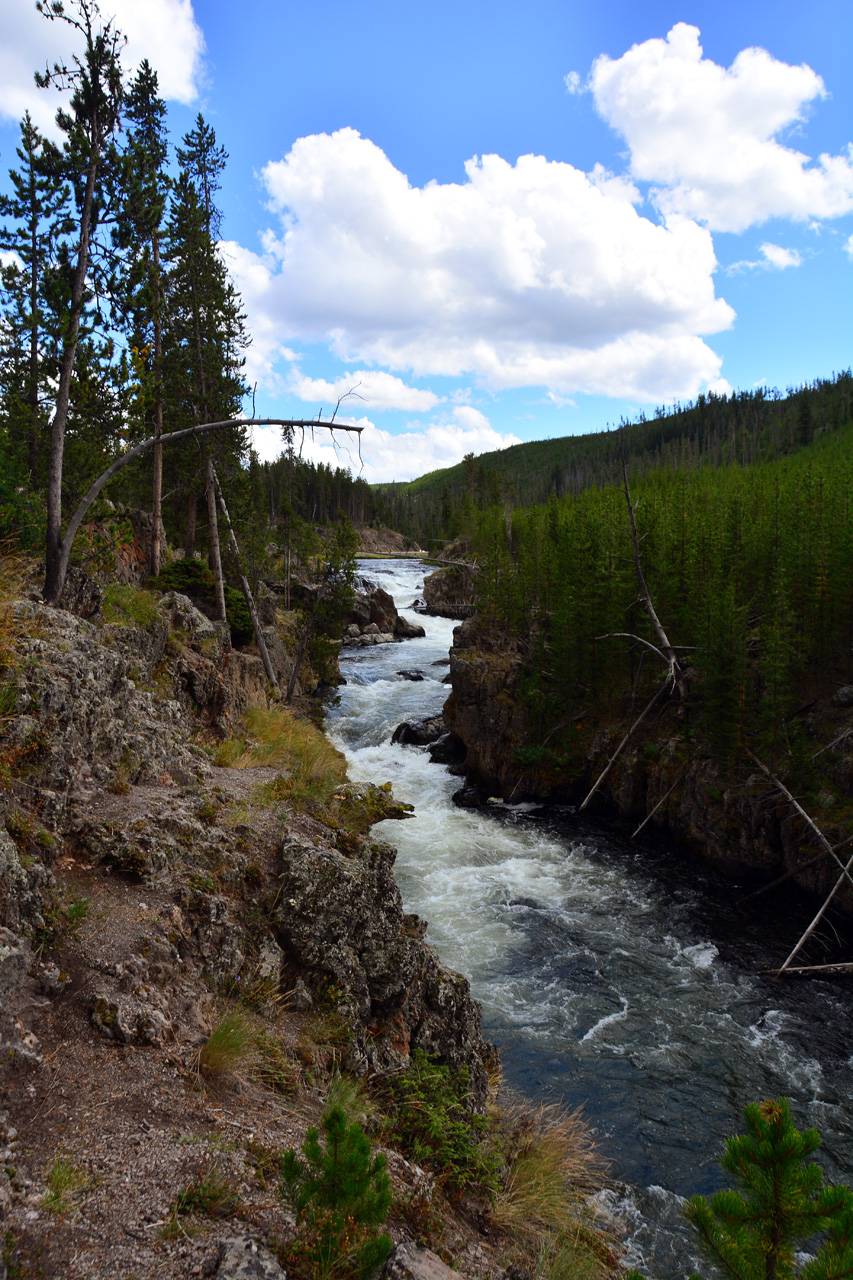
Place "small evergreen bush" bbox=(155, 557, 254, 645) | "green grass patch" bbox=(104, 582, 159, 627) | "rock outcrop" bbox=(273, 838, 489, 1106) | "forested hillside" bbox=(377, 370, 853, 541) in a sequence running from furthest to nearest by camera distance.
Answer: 1. "forested hillside" bbox=(377, 370, 853, 541)
2. "small evergreen bush" bbox=(155, 557, 254, 645)
3. "green grass patch" bbox=(104, 582, 159, 627)
4. "rock outcrop" bbox=(273, 838, 489, 1106)

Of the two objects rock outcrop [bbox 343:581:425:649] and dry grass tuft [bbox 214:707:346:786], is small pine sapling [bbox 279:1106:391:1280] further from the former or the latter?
rock outcrop [bbox 343:581:425:649]

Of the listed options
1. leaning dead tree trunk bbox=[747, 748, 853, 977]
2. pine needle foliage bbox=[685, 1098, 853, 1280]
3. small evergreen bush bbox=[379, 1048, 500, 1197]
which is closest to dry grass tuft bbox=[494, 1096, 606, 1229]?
small evergreen bush bbox=[379, 1048, 500, 1197]

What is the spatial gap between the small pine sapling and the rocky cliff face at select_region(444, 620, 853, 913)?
15826 millimetres

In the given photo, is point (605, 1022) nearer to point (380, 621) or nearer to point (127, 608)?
point (127, 608)

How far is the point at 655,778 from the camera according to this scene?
68.6ft

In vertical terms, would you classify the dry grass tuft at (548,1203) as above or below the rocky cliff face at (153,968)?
below

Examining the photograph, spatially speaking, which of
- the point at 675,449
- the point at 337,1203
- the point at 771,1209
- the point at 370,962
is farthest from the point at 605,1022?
the point at 675,449

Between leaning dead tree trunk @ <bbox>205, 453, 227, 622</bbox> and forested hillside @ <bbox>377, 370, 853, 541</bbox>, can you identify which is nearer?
leaning dead tree trunk @ <bbox>205, 453, 227, 622</bbox>

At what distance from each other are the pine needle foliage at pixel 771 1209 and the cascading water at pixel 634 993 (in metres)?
5.72

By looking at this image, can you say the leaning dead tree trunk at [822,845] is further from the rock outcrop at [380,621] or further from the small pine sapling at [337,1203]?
the rock outcrop at [380,621]

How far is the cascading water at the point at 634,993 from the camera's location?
982 cm

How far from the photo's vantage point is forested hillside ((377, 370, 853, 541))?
100 m

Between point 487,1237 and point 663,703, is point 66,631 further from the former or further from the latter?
point 663,703

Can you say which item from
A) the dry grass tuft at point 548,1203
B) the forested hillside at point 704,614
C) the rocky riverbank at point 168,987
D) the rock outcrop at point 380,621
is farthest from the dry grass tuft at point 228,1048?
the rock outcrop at point 380,621
